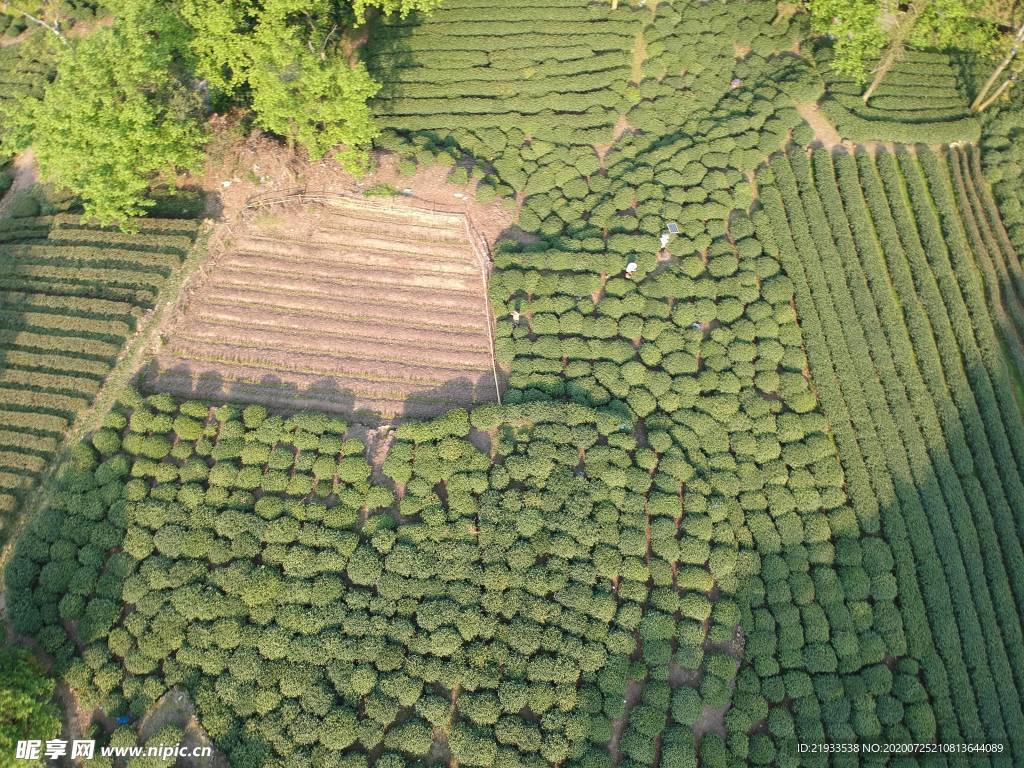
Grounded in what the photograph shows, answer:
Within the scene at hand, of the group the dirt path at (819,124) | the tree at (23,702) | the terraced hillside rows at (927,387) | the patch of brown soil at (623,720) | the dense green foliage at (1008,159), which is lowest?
the patch of brown soil at (623,720)

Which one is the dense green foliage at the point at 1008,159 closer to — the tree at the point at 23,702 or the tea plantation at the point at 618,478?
the tea plantation at the point at 618,478

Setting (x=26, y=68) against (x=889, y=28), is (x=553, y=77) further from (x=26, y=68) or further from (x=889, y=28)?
(x=26, y=68)

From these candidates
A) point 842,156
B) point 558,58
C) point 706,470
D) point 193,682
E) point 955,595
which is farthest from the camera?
point 558,58

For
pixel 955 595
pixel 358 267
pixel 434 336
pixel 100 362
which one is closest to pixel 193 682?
pixel 100 362

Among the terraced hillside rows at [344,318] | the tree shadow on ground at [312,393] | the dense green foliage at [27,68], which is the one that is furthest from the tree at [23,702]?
the dense green foliage at [27,68]

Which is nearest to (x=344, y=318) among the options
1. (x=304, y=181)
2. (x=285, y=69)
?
(x=304, y=181)

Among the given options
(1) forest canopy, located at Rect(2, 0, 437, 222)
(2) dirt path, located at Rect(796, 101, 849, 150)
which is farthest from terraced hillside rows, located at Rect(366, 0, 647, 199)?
(2) dirt path, located at Rect(796, 101, 849, 150)

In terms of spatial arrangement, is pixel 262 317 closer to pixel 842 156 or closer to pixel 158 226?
pixel 158 226
